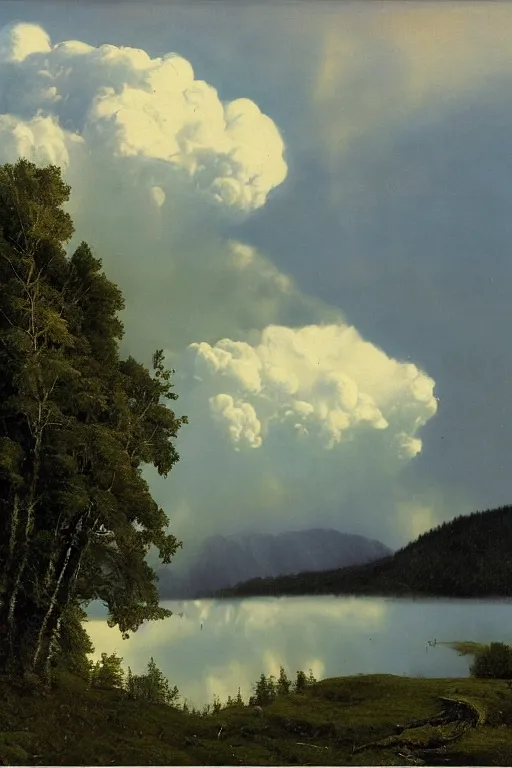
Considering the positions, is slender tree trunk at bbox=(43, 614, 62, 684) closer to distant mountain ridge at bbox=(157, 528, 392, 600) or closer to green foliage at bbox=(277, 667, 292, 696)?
distant mountain ridge at bbox=(157, 528, 392, 600)

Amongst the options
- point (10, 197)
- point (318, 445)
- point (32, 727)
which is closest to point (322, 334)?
point (318, 445)

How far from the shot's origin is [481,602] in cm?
683

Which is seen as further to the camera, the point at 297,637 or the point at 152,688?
the point at 297,637

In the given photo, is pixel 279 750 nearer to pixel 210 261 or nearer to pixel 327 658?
pixel 327 658

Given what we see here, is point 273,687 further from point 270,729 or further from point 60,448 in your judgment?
point 60,448

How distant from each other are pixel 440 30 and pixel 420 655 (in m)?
6.79

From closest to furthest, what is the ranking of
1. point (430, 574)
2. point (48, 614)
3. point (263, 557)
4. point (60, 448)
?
point (48, 614), point (60, 448), point (263, 557), point (430, 574)

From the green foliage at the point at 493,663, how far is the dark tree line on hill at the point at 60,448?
10.6ft

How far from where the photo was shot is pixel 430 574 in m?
6.88

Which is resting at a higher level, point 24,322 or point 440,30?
point 440,30

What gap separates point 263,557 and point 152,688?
65.4 inches

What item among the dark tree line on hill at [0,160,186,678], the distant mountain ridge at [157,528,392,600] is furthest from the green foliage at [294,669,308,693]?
the dark tree line on hill at [0,160,186,678]

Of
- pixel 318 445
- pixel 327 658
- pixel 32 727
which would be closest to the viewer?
pixel 32 727

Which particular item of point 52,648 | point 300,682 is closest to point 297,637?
point 300,682
